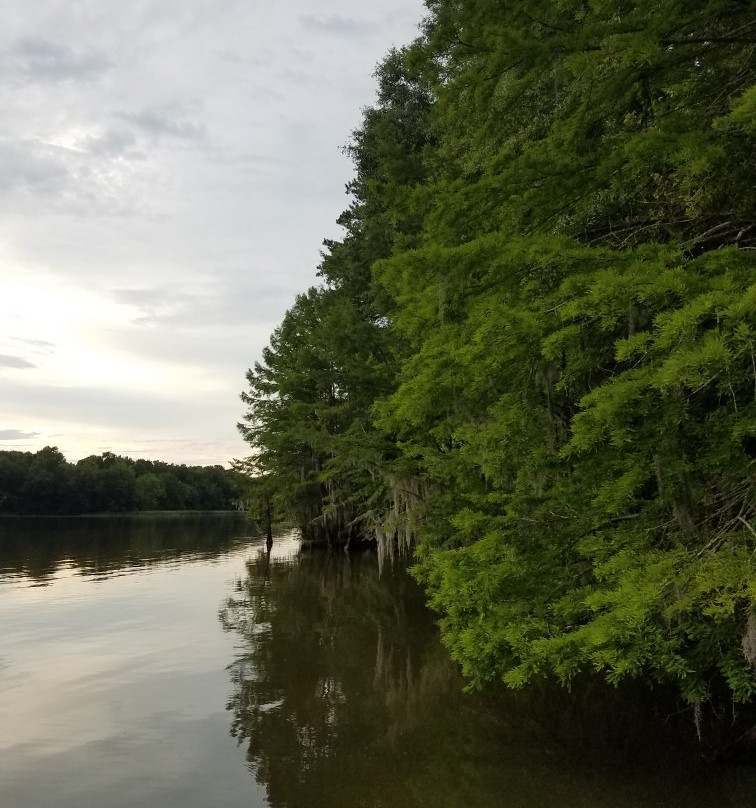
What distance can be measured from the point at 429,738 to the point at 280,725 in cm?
217

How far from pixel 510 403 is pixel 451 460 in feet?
18.5

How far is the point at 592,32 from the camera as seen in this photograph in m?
5.02

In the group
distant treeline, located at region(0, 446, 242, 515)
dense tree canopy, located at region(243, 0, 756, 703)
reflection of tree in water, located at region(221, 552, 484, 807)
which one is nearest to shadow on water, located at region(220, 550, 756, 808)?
reflection of tree in water, located at region(221, 552, 484, 807)

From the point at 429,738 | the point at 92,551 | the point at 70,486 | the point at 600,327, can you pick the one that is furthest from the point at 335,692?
the point at 70,486

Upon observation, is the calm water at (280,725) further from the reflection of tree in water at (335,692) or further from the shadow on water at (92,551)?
the shadow on water at (92,551)

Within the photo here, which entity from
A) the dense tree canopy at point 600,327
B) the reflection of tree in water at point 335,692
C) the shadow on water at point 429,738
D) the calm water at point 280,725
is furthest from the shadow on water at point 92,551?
the dense tree canopy at point 600,327

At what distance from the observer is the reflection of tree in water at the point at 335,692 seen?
7.05 meters

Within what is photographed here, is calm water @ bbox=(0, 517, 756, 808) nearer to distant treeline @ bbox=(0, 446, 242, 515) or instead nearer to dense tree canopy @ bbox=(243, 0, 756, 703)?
dense tree canopy @ bbox=(243, 0, 756, 703)

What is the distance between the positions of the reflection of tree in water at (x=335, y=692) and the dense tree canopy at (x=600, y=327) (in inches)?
76.5

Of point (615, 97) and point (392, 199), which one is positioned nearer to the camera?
point (615, 97)

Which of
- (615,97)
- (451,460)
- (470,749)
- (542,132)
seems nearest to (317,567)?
(451,460)

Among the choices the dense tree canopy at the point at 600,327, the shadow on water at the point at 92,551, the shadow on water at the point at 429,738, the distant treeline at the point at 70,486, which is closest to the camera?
the dense tree canopy at the point at 600,327

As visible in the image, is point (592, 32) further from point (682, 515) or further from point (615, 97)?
point (682, 515)

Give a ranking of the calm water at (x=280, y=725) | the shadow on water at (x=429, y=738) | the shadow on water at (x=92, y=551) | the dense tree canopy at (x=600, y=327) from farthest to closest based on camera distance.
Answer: the shadow on water at (x=92, y=551), the calm water at (x=280, y=725), the shadow on water at (x=429, y=738), the dense tree canopy at (x=600, y=327)
